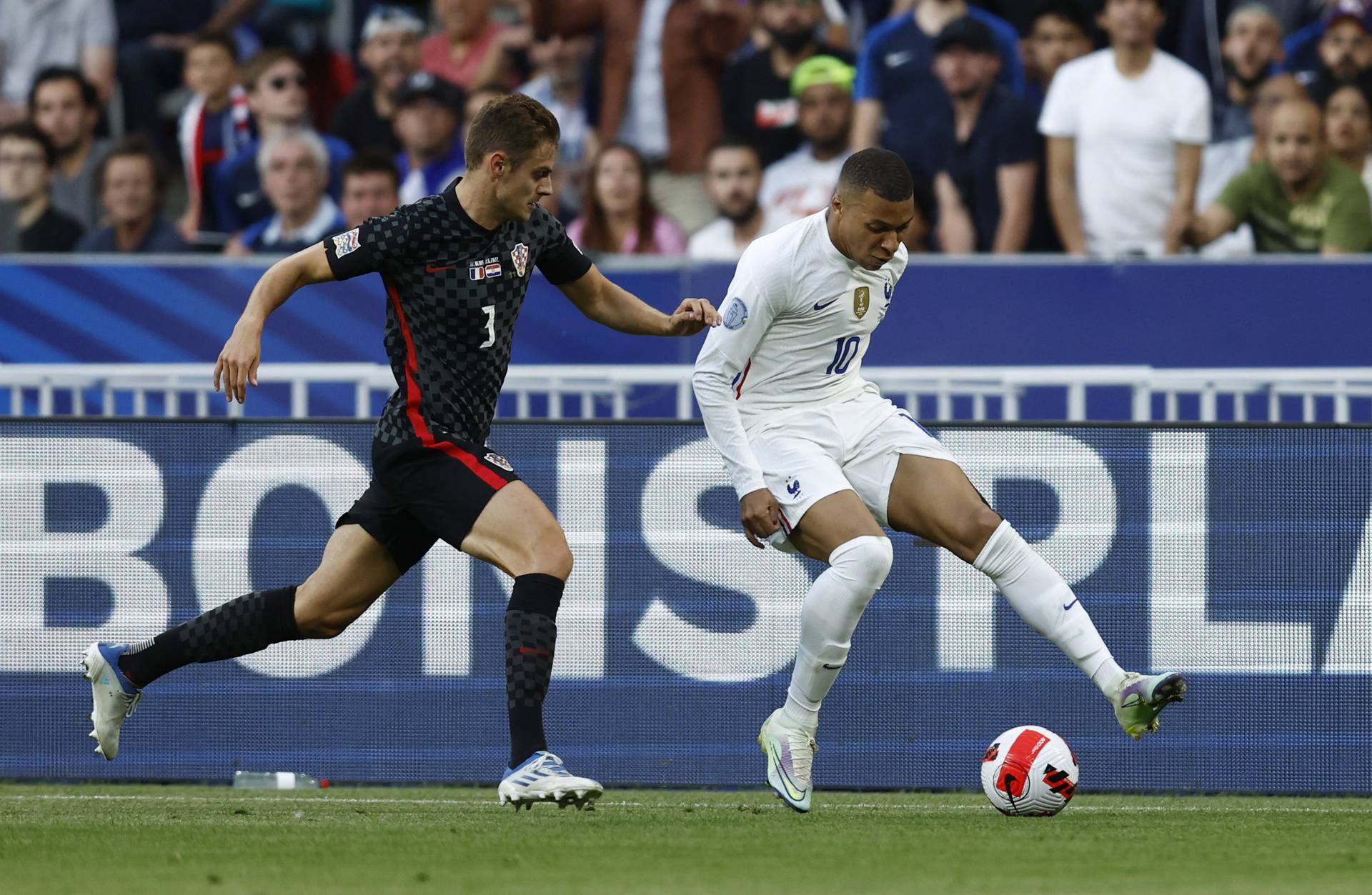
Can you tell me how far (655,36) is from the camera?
11922 millimetres

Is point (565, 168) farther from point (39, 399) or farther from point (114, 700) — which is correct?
point (114, 700)

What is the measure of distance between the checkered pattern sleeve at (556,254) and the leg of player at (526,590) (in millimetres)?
794

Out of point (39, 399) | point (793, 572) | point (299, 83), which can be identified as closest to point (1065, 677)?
point (793, 572)

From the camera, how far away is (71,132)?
1196 cm

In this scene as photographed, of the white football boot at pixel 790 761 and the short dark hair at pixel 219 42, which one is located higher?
the short dark hair at pixel 219 42

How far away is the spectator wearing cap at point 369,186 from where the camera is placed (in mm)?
11242

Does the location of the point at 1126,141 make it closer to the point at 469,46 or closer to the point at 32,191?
the point at 469,46

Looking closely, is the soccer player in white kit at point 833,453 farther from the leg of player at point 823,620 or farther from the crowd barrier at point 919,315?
the crowd barrier at point 919,315

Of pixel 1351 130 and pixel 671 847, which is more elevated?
pixel 1351 130

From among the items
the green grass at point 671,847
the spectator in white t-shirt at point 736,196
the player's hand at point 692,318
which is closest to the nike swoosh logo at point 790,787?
the green grass at point 671,847

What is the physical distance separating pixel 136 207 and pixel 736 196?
11.9 ft

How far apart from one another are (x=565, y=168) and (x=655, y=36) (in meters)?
1.06

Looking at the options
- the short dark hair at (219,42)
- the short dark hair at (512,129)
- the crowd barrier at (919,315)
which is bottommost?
the crowd barrier at (919,315)

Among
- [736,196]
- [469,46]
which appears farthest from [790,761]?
[469,46]
